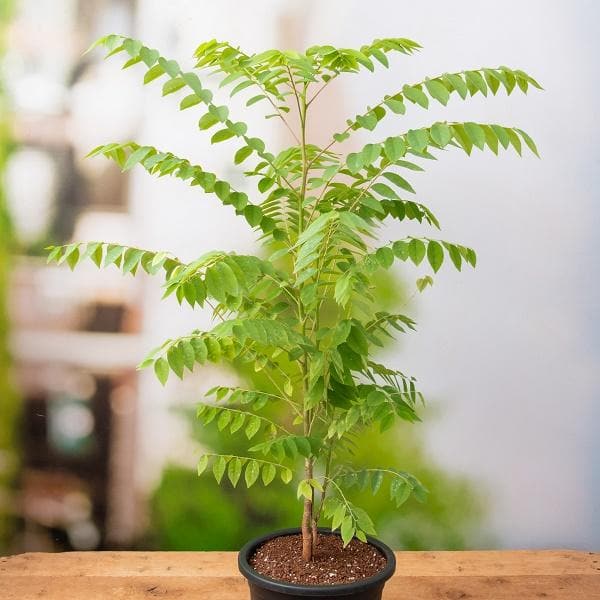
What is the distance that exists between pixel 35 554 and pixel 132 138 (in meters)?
1.28

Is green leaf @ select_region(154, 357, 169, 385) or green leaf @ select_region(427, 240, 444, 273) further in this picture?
green leaf @ select_region(427, 240, 444, 273)

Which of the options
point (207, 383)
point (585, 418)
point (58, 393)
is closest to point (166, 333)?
point (207, 383)

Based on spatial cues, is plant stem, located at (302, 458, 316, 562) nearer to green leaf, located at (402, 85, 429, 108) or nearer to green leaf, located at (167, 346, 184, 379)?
green leaf, located at (167, 346, 184, 379)

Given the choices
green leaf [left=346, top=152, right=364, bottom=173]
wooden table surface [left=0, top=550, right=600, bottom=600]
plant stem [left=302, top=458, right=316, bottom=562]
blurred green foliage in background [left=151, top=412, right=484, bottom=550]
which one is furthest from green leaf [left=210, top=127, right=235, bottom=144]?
wooden table surface [left=0, top=550, right=600, bottom=600]

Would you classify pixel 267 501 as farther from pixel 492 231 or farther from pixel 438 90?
pixel 438 90

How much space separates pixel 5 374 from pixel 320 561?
3.71ft

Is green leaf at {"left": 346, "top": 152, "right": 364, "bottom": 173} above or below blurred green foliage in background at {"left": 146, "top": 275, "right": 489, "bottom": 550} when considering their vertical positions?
above

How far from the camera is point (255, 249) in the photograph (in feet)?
7.50

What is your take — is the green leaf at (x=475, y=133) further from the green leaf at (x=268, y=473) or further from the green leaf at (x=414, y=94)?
the green leaf at (x=268, y=473)

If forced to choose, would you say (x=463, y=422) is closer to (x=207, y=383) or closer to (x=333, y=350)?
(x=207, y=383)

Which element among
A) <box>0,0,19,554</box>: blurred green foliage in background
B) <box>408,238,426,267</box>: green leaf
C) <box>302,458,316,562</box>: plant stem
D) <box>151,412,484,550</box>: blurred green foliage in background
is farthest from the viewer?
<box>151,412,484,550</box>: blurred green foliage in background

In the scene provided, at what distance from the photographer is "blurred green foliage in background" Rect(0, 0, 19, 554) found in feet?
7.30

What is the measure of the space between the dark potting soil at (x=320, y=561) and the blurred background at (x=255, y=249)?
0.48 m

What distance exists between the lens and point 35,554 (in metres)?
2.30
